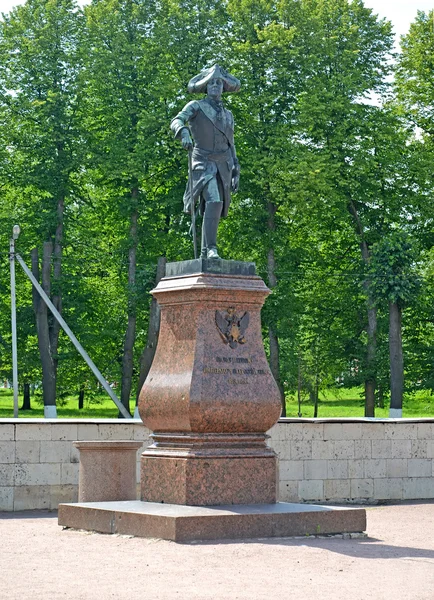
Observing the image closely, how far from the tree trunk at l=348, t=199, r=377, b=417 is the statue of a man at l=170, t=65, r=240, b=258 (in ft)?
79.5

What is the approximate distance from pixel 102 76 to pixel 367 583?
32.2 m

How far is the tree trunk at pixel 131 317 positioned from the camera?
37844mm

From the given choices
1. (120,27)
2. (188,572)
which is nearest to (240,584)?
(188,572)

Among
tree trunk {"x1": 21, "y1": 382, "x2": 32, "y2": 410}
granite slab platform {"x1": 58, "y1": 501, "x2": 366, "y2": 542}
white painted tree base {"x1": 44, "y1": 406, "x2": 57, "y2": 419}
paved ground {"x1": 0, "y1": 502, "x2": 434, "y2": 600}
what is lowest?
paved ground {"x1": 0, "y1": 502, "x2": 434, "y2": 600}

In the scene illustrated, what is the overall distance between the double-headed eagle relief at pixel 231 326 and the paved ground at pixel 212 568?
2111mm

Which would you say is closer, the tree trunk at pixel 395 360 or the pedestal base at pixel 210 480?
the pedestal base at pixel 210 480

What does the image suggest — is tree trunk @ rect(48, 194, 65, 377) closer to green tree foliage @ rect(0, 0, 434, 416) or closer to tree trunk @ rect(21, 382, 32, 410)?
green tree foliage @ rect(0, 0, 434, 416)

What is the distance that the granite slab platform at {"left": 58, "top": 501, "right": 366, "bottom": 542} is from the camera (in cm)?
1011

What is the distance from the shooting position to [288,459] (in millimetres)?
16578

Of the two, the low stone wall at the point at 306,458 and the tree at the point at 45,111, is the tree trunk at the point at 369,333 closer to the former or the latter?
the tree at the point at 45,111

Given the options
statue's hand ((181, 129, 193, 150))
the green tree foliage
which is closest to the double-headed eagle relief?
statue's hand ((181, 129, 193, 150))

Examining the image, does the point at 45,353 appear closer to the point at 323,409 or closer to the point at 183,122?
the point at 323,409

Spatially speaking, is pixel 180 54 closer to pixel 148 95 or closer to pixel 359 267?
pixel 148 95

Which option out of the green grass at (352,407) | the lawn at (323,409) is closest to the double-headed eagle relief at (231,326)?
the green grass at (352,407)
